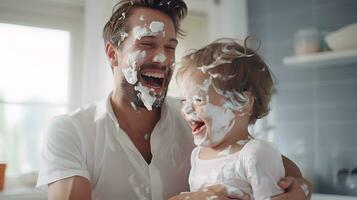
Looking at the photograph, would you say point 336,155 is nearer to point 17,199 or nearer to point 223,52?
point 223,52

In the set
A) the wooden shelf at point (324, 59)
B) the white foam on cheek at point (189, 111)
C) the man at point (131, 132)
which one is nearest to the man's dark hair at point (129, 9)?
the man at point (131, 132)

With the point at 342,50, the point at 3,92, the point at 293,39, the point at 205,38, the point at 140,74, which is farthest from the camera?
the point at 293,39

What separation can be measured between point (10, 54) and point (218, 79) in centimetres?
69

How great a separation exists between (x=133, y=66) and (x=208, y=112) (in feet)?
0.68

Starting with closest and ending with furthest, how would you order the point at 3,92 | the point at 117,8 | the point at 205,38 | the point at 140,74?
the point at 140,74 < the point at 117,8 < the point at 3,92 < the point at 205,38

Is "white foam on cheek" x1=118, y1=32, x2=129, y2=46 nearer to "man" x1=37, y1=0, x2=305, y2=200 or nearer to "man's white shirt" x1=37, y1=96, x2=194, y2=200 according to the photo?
"man" x1=37, y1=0, x2=305, y2=200

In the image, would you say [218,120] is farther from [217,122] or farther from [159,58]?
[159,58]

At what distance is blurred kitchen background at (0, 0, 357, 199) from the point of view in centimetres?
125

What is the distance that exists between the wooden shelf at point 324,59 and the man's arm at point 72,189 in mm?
1196

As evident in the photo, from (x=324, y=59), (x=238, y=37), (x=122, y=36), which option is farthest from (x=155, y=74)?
(x=324, y=59)

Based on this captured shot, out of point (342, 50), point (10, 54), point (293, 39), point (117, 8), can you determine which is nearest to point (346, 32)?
point (342, 50)

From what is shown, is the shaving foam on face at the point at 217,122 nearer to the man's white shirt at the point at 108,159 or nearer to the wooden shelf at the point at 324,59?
the man's white shirt at the point at 108,159

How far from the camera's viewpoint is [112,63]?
3.45ft

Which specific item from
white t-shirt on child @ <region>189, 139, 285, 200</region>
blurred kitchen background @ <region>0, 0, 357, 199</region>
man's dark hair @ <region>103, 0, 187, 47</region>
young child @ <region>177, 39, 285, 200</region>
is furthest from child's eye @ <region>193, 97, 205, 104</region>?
blurred kitchen background @ <region>0, 0, 357, 199</region>
